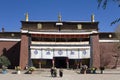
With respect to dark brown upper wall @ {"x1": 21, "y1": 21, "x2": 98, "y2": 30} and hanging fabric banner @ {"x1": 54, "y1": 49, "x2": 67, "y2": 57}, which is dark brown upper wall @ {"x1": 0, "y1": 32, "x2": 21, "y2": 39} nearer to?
dark brown upper wall @ {"x1": 21, "y1": 21, "x2": 98, "y2": 30}

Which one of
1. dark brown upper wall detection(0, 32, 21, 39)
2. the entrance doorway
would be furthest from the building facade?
dark brown upper wall detection(0, 32, 21, 39)

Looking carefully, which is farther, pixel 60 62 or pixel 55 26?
pixel 55 26

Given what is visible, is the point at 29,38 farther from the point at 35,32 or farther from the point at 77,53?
the point at 77,53

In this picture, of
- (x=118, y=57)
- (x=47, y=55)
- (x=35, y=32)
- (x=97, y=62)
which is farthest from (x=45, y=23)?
(x=118, y=57)

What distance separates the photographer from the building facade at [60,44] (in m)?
52.5

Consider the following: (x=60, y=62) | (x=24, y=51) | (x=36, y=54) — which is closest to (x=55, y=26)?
(x=36, y=54)

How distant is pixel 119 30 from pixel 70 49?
407 inches

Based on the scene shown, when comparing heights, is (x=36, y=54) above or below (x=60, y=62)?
above

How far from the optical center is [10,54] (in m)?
58.1

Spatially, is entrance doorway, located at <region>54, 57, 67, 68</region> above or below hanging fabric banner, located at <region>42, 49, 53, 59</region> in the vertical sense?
below

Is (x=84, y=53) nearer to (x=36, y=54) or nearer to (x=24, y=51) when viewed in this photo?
(x=36, y=54)

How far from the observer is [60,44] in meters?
52.9

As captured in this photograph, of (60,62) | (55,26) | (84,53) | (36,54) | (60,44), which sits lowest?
(60,62)

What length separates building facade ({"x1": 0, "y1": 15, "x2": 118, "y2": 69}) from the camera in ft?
172
